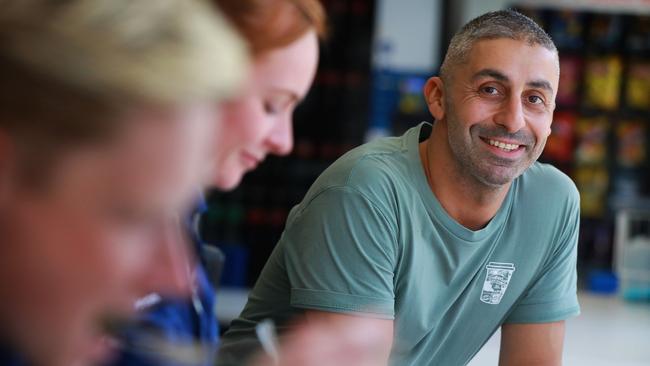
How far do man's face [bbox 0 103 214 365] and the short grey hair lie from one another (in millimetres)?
1710

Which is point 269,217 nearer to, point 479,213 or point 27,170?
point 479,213

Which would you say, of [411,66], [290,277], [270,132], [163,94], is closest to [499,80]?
[290,277]

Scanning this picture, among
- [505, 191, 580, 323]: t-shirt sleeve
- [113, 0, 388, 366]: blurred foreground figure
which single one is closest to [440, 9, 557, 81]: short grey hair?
[505, 191, 580, 323]: t-shirt sleeve

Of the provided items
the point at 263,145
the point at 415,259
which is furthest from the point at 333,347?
the point at 415,259

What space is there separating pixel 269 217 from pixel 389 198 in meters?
5.21

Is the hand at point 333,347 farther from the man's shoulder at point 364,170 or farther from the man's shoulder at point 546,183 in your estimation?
the man's shoulder at point 546,183

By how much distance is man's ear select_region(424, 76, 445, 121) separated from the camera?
2.42 m

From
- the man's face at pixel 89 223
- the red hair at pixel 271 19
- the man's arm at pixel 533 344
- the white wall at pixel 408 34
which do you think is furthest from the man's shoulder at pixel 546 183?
the white wall at pixel 408 34

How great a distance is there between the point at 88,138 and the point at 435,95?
1.91 metres

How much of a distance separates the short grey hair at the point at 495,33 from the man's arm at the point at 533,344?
65 cm

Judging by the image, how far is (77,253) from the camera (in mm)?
625

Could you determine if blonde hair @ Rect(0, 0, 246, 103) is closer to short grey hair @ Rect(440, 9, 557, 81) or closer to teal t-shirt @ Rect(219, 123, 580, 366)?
teal t-shirt @ Rect(219, 123, 580, 366)

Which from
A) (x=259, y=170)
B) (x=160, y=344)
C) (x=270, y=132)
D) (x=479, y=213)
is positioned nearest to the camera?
(x=160, y=344)

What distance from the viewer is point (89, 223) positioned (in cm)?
62
